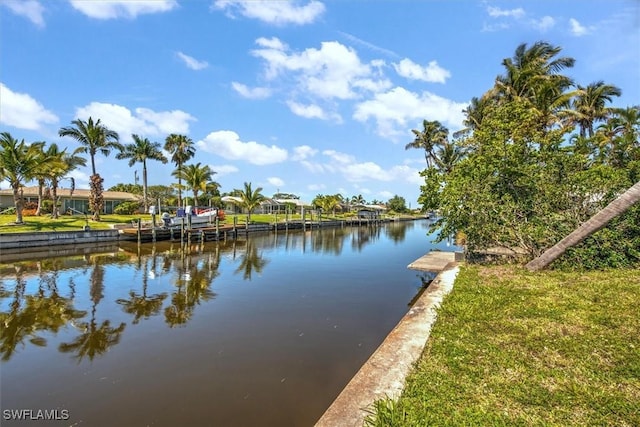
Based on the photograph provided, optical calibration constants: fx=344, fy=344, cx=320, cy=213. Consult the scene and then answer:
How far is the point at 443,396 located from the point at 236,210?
195 feet

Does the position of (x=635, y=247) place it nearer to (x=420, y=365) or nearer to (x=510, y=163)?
(x=510, y=163)

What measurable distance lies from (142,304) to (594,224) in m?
12.6

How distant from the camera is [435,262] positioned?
15656 mm

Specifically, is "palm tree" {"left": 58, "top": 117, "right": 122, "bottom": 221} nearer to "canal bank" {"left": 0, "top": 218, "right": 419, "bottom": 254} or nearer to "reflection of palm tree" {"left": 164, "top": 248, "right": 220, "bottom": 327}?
"canal bank" {"left": 0, "top": 218, "right": 419, "bottom": 254}

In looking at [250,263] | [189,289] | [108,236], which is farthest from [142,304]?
[108,236]

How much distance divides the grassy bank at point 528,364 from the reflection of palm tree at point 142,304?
744 centimetres

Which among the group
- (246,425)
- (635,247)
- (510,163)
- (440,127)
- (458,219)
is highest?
(440,127)

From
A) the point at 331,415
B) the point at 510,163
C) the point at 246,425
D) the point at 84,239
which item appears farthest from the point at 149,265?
the point at 510,163

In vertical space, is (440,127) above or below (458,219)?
above

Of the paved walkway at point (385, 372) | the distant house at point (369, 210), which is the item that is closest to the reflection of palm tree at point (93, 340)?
the paved walkway at point (385, 372)

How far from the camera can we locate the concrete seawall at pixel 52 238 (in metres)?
20.0

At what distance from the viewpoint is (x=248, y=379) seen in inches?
225

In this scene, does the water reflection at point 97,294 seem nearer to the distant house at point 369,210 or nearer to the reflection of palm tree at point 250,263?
the reflection of palm tree at point 250,263

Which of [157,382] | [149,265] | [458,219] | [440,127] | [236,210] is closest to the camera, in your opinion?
[157,382]
